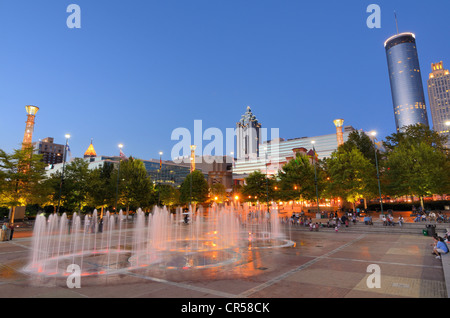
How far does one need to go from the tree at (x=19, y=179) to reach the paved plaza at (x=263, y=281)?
18.3 metres

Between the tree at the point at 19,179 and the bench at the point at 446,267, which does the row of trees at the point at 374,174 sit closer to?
the bench at the point at 446,267

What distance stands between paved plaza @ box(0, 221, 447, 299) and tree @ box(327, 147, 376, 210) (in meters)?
29.0

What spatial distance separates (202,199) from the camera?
209 feet

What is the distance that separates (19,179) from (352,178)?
155 ft

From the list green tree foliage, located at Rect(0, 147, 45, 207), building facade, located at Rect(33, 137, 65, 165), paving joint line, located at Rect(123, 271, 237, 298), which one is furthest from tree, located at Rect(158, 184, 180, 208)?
building facade, located at Rect(33, 137, 65, 165)

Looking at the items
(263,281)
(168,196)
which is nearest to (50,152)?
(168,196)

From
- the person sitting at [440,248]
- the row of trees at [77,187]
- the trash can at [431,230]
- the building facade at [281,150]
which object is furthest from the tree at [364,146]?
the building facade at [281,150]

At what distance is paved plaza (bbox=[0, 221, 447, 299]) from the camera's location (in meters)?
8.00

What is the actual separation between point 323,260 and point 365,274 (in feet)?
9.97

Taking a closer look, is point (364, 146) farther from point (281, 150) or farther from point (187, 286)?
point (281, 150)

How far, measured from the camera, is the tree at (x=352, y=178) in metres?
40.5

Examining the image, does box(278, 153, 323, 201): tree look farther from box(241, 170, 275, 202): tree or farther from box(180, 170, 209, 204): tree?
box(180, 170, 209, 204): tree

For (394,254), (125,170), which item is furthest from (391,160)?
(125,170)
